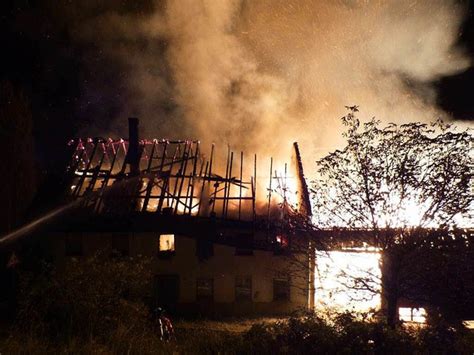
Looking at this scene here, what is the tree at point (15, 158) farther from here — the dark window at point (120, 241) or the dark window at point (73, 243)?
the dark window at point (120, 241)

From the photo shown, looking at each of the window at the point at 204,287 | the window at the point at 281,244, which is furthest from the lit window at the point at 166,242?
the window at the point at 281,244

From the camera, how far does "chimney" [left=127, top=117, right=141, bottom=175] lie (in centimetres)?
2814

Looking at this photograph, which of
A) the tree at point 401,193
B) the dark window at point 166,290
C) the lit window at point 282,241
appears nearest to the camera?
the tree at point 401,193

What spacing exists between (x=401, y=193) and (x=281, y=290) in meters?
12.2

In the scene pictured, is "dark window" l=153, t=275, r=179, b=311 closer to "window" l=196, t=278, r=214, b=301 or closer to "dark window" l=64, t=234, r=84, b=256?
"window" l=196, t=278, r=214, b=301

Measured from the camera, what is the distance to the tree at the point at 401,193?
13359 mm

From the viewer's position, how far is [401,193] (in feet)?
44.9

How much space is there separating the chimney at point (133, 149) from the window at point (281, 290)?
35.8ft

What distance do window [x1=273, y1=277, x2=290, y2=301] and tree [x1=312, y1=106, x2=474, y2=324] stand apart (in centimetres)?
976

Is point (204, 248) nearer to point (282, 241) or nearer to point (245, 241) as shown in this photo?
point (245, 241)

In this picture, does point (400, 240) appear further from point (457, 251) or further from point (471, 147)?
point (471, 147)

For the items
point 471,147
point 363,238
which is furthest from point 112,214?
point 471,147

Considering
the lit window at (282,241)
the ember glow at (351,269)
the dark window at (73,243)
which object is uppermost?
the lit window at (282,241)

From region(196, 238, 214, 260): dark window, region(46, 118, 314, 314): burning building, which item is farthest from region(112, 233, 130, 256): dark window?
region(196, 238, 214, 260): dark window
